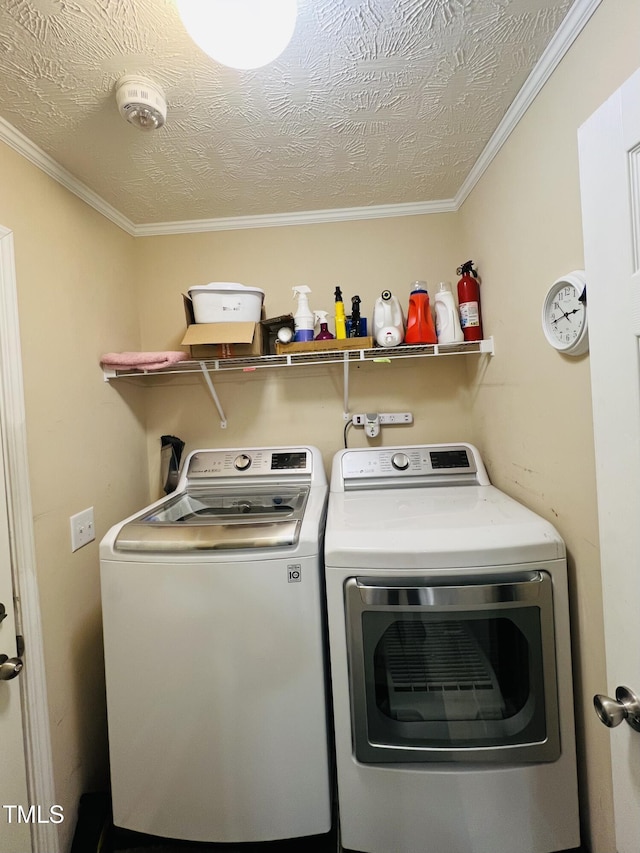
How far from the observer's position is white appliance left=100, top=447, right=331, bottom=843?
44.6 inches

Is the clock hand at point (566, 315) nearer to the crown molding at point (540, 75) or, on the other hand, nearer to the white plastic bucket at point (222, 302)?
the crown molding at point (540, 75)

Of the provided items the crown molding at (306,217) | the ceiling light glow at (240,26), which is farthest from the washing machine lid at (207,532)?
the crown molding at (306,217)

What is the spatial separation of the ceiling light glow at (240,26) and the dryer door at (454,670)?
127 cm

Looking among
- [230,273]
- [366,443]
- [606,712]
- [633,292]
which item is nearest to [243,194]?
[230,273]

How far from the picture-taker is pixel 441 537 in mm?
1102

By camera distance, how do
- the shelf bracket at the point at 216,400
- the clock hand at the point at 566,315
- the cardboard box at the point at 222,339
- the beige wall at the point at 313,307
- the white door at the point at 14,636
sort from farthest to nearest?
1. the beige wall at the point at 313,307
2. the shelf bracket at the point at 216,400
3. the cardboard box at the point at 222,339
4. the white door at the point at 14,636
5. the clock hand at the point at 566,315

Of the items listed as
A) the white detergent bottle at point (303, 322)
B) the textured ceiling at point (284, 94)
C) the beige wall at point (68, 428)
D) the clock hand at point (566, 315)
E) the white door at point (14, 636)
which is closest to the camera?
the textured ceiling at point (284, 94)

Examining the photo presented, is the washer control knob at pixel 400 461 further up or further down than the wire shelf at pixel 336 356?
further down

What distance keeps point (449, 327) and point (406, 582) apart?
105 centimetres

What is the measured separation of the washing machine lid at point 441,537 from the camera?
1.06 metres

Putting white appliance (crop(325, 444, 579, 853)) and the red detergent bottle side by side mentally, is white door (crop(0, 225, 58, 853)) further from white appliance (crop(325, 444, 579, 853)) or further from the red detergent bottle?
the red detergent bottle

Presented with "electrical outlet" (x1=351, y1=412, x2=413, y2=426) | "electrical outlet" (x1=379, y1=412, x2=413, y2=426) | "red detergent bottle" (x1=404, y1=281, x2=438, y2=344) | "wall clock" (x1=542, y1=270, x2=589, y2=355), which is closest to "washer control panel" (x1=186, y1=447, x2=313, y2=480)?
"electrical outlet" (x1=351, y1=412, x2=413, y2=426)

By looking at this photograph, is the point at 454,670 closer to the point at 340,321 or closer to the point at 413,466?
the point at 413,466

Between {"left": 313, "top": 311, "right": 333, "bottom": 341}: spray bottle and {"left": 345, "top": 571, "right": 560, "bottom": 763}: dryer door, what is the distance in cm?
100
